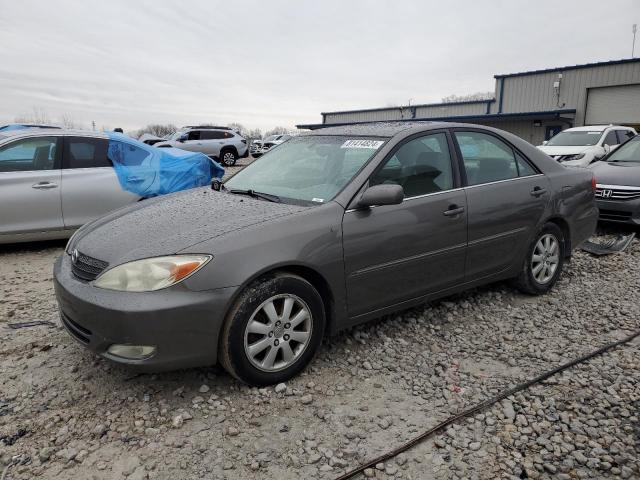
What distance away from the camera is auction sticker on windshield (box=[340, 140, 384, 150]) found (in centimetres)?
359

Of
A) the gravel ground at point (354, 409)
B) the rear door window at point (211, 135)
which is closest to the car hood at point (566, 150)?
the gravel ground at point (354, 409)

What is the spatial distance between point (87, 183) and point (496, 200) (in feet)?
16.2

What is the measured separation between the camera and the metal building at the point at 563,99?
23141 millimetres

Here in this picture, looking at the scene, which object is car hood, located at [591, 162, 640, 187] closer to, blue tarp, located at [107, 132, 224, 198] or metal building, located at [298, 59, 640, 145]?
blue tarp, located at [107, 132, 224, 198]

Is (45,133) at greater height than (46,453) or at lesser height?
greater

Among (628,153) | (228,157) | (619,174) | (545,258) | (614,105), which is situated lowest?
(228,157)

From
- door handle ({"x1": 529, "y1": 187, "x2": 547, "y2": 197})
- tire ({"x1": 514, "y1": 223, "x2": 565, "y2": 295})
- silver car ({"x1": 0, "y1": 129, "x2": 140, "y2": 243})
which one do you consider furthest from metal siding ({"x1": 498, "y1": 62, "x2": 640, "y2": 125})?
silver car ({"x1": 0, "y1": 129, "x2": 140, "y2": 243})

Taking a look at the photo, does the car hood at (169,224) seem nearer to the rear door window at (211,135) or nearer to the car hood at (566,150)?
the car hood at (566,150)

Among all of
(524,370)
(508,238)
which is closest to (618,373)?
(524,370)

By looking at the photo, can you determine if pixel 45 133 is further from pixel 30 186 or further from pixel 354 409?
pixel 354 409

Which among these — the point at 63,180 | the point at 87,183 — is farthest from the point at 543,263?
the point at 63,180

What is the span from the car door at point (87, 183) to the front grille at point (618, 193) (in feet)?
21.3

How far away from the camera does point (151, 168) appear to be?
6891 mm

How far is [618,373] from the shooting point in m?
3.17
